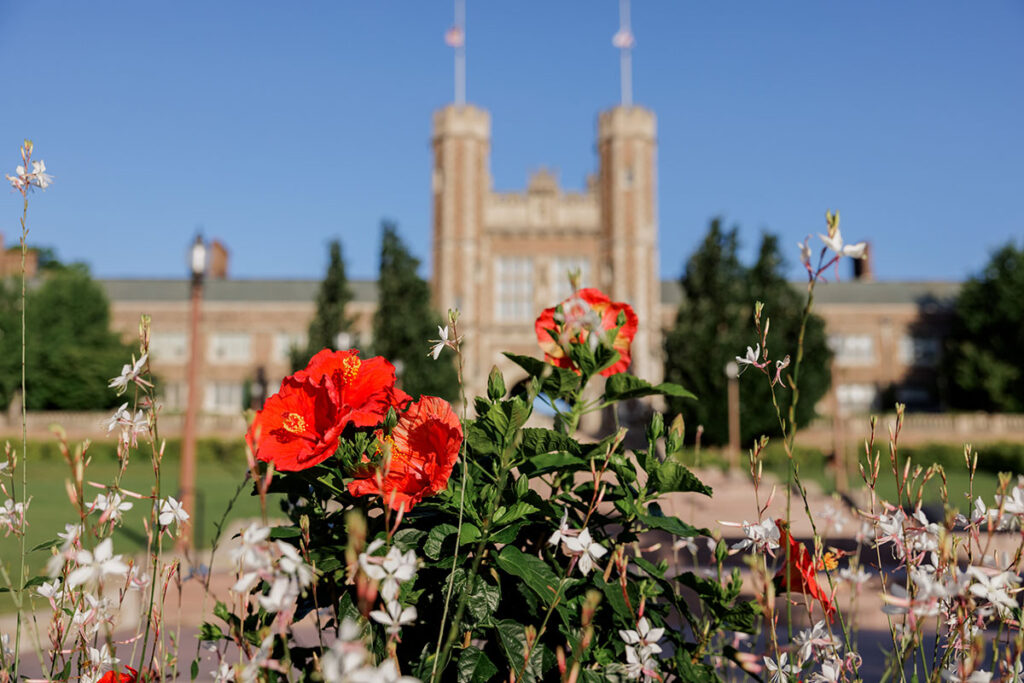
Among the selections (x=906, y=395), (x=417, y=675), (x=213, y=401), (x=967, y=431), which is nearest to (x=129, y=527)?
(x=417, y=675)

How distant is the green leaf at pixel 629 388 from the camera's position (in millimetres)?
1494

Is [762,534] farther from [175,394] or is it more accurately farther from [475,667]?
[175,394]

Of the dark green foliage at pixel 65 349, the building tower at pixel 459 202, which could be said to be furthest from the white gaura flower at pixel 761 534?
the dark green foliage at pixel 65 349

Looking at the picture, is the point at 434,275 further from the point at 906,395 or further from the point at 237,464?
the point at 906,395

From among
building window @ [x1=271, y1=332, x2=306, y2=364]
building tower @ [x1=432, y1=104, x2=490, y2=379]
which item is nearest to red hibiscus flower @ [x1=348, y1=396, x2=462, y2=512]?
building tower @ [x1=432, y1=104, x2=490, y2=379]

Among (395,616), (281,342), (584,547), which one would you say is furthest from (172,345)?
(395,616)

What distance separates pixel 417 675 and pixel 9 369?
113 ft

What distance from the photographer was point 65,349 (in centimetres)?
3070

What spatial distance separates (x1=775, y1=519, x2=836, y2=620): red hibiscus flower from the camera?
4.32 feet

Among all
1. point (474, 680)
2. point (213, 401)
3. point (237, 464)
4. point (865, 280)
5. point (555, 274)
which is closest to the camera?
point (474, 680)

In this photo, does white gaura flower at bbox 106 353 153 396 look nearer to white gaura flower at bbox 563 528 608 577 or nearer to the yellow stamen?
the yellow stamen

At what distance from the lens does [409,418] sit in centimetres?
136

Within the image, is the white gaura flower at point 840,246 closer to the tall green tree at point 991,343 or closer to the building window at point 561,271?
the building window at point 561,271

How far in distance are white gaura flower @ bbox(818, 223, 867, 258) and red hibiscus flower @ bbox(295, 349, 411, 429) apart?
0.81m
